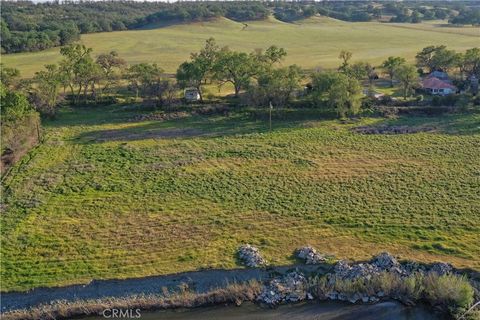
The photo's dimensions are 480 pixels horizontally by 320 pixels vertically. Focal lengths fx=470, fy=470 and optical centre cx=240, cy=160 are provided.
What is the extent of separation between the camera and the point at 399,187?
2592 centimetres

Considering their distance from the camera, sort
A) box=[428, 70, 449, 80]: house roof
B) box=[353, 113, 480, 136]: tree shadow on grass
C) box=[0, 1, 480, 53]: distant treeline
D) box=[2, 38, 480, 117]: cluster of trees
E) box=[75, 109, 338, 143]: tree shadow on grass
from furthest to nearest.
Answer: box=[0, 1, 480, 53]: distant treeline < box=[428, 70, 449, 80]: house roof < box=[2, 38, 480, 117]: cluster of trees < box=[353, 113, 480, 136]: tree shadow on grass < box=[75, 109, 338, 143]: tree shadow on grass

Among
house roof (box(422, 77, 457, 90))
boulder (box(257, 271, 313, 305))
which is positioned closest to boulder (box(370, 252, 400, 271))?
boulder (box(257, 271, 313, 305))

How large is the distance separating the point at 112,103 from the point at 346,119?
847 inches

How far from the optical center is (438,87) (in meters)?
46.9

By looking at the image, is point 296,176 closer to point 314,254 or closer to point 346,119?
point 314,254

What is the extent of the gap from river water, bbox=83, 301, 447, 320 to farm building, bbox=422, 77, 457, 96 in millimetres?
34764

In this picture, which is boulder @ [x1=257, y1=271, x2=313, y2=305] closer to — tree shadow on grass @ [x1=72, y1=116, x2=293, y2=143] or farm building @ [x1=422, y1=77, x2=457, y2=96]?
tree shadow on grass @ [x1=72, y1=116, x2=293, y2=143]

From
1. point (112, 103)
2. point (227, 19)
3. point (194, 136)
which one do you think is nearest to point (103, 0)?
point (227, 19)

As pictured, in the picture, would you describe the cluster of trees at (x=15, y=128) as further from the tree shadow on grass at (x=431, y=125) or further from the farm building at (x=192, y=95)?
the tree shadow on grass at (x=431, y=125)

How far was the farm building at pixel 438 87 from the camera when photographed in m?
46.6

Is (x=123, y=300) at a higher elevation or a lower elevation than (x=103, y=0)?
lower

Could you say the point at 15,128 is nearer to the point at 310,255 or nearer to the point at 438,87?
the point at 310,255

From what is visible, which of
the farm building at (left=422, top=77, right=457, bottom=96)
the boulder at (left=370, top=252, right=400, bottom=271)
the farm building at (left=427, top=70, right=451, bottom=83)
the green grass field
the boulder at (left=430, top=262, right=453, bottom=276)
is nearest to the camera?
the boulder at (left=430, top=262, right=453, bottom=276)

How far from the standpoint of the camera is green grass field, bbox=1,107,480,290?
19.9m
